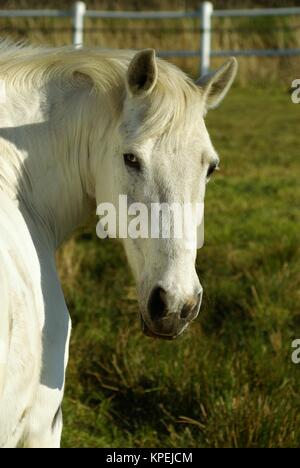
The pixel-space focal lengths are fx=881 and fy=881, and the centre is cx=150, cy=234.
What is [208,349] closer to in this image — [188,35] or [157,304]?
[157,304]

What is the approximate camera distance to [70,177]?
3.37m

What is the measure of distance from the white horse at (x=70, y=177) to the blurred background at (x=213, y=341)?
0.73 meters

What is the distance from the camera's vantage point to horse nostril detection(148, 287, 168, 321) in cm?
287

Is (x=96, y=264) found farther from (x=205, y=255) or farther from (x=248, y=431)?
(x=248, y=431)

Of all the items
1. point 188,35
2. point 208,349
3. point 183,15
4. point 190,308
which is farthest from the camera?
point 188,35

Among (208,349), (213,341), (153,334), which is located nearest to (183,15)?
(213,341)

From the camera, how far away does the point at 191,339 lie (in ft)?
17.8

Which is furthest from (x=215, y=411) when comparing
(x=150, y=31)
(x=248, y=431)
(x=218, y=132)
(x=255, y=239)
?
(x=150, y=31)

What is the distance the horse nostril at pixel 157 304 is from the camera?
9.42ft

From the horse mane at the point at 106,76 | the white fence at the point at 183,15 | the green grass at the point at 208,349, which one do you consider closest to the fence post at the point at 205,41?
the white fence at the point at 183,15

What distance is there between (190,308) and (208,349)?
248 centimetres

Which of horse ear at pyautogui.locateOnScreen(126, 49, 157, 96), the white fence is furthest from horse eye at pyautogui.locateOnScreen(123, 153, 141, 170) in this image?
the white fence

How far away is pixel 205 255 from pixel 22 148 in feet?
11.2

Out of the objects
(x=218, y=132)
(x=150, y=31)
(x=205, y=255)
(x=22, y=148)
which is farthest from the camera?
(x=150, y=31)
